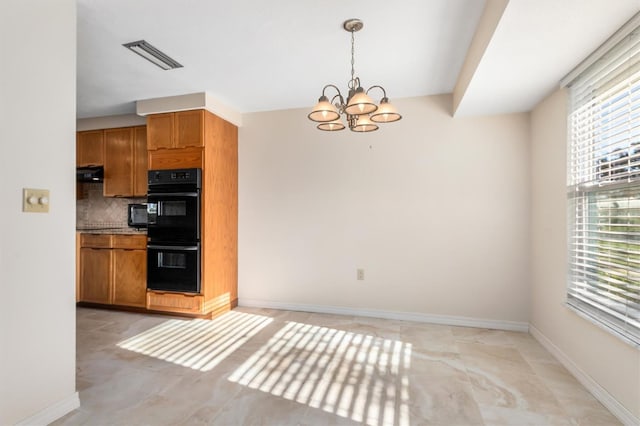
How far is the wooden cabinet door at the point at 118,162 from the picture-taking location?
4.12 m

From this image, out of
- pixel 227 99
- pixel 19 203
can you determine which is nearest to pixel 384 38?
pixel 227 99

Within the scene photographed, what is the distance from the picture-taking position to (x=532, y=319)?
315 centimetres

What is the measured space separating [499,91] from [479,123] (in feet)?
2.23

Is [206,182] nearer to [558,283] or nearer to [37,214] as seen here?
[37,214]

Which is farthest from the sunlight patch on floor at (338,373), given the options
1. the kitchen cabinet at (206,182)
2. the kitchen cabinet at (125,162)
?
the kitchen cabinet at (125,162)

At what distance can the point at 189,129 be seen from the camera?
351 centimetres

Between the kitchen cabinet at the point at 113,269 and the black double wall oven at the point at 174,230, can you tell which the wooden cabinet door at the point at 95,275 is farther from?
the black double wall oven at the point at 174,230

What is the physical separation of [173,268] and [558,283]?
3576mm

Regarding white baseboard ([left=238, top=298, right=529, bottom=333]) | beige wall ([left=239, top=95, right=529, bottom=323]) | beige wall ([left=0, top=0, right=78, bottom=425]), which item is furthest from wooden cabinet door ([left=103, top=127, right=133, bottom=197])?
beige wall ([left=0, top=0, right=78, bottom=425])

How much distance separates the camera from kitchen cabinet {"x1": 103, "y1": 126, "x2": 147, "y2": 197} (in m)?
4.09

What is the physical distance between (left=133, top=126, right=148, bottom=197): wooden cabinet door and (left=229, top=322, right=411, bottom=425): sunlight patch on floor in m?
2.50

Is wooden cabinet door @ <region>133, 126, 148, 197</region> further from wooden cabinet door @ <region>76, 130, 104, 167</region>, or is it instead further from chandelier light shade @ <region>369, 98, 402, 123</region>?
chandelier light shade @ <region>369, 98, 402, 123</region>

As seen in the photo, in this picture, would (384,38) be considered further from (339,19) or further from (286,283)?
(286,283)

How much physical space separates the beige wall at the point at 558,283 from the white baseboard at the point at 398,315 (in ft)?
0.88
